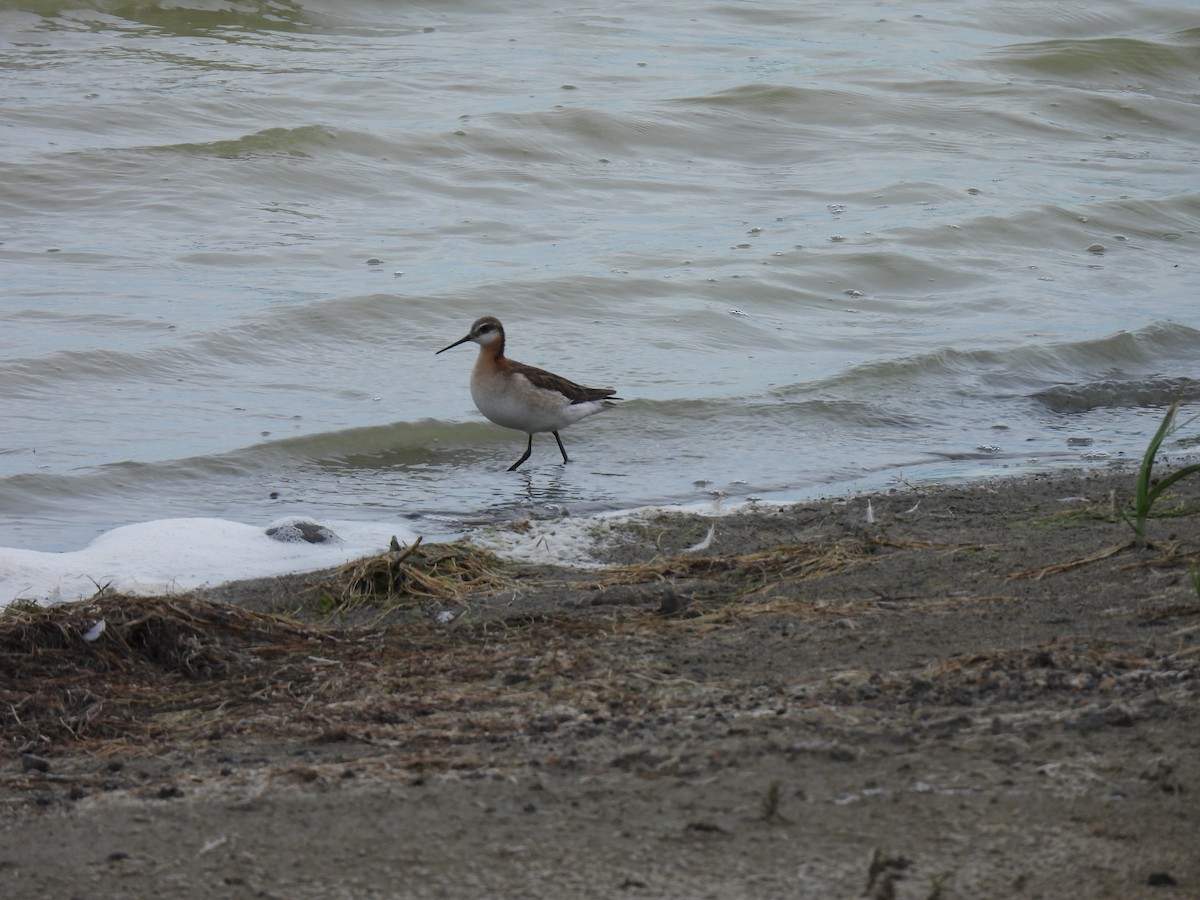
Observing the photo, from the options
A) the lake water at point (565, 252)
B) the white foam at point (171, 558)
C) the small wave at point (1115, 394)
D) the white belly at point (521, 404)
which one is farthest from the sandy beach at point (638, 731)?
the small wave at point (1115, 394)

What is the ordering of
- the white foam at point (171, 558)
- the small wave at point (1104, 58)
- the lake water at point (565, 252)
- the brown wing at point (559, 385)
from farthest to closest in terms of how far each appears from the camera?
1. the small wave at point (1104, 58)
2. the brown wing at point (559, 385)
3. the lake water at point (565, 252)
4. the white foam at point (171, 558)

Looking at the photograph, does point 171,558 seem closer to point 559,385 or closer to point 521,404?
point 521,404

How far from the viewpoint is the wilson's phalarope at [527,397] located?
8852 mm

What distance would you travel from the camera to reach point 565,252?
1320 centimetres

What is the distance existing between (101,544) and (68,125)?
31.5 feet

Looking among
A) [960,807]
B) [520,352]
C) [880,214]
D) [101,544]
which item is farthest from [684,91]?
[960,807]

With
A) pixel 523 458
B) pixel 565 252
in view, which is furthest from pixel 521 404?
pixel 565 252

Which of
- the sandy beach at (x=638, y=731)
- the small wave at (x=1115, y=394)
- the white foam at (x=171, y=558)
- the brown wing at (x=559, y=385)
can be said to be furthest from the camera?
the small wave at (x=1115, y=394)

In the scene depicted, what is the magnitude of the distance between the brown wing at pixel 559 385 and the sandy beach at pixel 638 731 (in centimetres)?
330

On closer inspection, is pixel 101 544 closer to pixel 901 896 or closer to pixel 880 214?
pixel 901 896

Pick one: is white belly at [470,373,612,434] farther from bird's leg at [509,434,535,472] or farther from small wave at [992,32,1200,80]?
small wave at [992,32,1200,80]

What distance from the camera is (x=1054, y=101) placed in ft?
64.8

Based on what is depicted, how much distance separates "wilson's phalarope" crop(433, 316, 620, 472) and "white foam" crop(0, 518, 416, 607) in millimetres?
1784

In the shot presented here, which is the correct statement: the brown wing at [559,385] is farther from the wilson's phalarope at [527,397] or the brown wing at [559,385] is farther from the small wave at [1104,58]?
the small wave at [1104,58]
